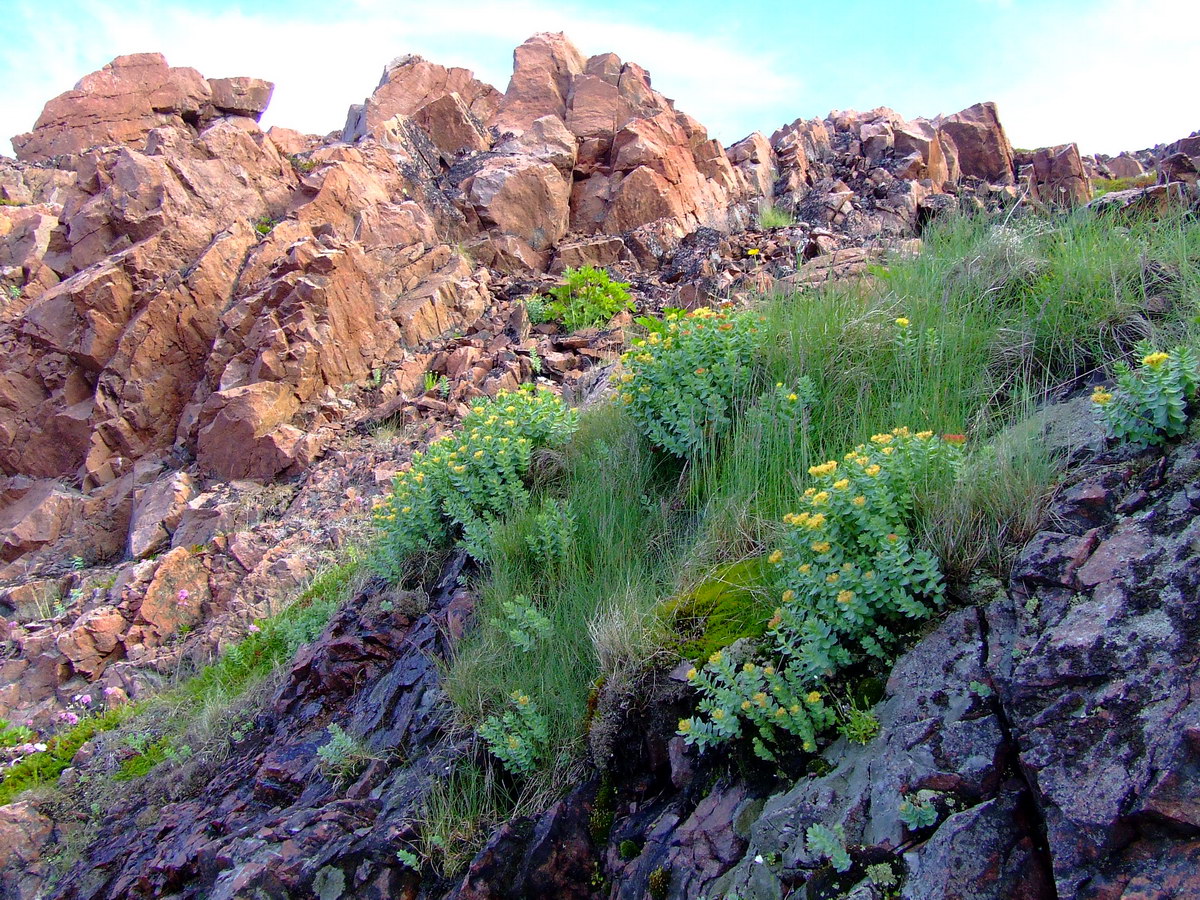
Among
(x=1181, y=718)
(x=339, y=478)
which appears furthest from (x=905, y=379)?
(x=339, y=478)

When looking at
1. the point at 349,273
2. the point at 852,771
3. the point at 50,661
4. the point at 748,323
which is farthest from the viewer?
the point at 349,273

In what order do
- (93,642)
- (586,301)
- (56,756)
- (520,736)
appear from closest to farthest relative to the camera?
(520,736) → (56,756) → (93,642) → (586,301)

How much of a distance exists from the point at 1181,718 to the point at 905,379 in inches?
95.9

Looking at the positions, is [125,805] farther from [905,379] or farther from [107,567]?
[905,379]

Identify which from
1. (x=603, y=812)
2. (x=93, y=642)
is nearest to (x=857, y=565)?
(x=603, y=812)

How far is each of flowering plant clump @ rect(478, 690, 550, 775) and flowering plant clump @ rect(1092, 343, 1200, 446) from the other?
2376mm

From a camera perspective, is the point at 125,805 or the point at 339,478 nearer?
the point at 125,805

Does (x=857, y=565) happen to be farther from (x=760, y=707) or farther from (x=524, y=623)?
(x=524, y=623)

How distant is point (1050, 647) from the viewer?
89.2 inches

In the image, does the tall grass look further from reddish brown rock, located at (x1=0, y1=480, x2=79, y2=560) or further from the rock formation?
reddish brown rock, located at (x1=0, y1=480, x2=79, y2=560)

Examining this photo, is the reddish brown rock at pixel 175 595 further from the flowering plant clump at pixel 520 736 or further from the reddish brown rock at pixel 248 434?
the flowering plant clump at pixel 520 736

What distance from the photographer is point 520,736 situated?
3.47 meters

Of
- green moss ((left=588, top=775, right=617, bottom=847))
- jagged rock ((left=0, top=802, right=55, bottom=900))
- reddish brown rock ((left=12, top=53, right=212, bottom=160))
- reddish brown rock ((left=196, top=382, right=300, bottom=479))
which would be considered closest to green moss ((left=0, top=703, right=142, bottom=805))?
jagged rock ((left=0, top=802, right=55, bottom=900))

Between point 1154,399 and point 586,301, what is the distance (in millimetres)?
7653
